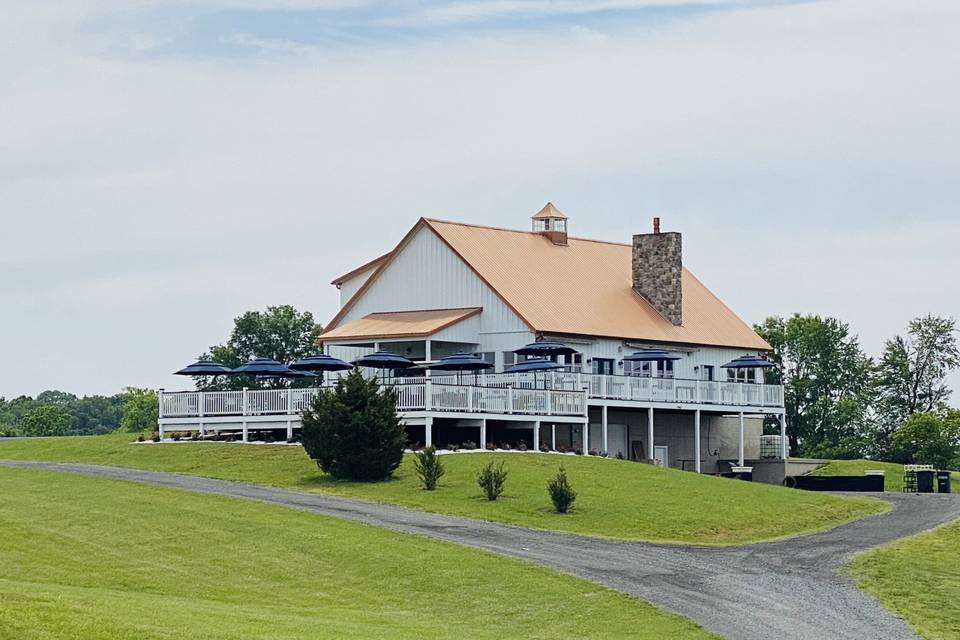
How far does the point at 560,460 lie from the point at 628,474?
2376 mm

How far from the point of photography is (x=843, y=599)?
31.1 meters

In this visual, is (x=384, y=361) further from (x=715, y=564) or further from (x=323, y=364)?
(x=715, y=564)

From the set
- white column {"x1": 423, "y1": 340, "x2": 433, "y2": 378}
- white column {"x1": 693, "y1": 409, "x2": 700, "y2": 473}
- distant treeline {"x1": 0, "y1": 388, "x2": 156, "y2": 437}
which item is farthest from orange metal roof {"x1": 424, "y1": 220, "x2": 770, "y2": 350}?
distant treeline {"x1": 0, "y1": 388, "x2": 156, "y2": 437}

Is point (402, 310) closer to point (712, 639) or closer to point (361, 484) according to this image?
point (361, 484)

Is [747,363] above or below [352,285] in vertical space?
below

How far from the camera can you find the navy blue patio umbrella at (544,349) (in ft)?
184

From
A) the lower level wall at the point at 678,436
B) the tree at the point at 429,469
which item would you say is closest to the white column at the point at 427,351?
the lower level wall at the point at 678,436

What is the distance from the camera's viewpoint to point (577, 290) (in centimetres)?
6412

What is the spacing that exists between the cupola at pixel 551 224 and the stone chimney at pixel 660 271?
3.05 m

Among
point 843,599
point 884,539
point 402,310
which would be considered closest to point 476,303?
point 402,310

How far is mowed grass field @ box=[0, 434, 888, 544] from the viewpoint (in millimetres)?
39594

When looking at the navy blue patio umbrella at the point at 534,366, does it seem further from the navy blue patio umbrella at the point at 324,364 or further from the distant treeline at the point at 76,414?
the distant treeline at the point at 76,414

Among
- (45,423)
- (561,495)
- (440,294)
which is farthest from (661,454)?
(45,423)

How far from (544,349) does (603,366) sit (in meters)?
5.99
